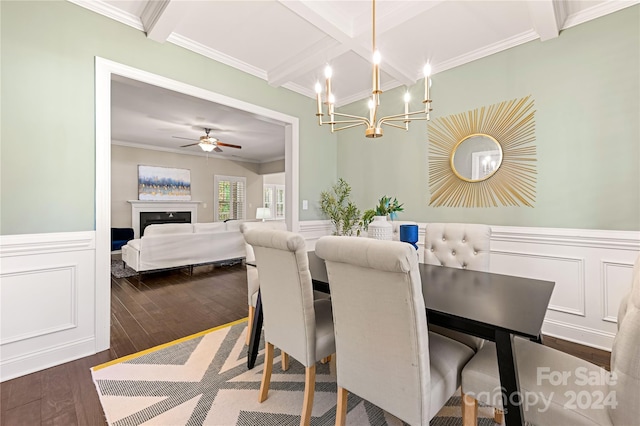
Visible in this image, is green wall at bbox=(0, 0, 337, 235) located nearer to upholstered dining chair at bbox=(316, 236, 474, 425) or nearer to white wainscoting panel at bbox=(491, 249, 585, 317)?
upholstered dining chair at bbox=(316, 236, 474, 425)

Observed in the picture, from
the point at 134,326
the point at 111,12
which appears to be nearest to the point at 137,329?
the point at 134,326

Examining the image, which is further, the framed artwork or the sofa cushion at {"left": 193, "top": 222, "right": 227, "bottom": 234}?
the framed artwork

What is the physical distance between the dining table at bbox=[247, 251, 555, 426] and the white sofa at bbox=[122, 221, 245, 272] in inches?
144

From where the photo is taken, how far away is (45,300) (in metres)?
2.00

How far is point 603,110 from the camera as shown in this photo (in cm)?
225

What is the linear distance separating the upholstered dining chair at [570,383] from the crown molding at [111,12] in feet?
10.6

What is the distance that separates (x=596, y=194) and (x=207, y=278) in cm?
463

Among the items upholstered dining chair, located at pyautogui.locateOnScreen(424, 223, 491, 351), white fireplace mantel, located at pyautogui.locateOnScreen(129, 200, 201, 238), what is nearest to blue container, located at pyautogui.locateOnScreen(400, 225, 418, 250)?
upholstered dining chair, located at pyautogui.locateOnScreen(424, 223, 491, 351)

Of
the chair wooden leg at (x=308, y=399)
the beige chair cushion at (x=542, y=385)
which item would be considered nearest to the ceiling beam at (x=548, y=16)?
the beige chair cushion at (x=542, y=385)

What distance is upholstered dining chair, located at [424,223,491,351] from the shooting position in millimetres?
2014

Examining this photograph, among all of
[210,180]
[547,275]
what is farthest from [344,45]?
[210,180]

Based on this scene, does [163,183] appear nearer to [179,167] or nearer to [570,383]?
[179,167]

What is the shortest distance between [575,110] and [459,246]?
5.12 ft

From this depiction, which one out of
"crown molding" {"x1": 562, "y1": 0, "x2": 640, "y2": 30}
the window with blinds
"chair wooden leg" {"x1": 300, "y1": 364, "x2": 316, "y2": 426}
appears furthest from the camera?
the window with blinds
